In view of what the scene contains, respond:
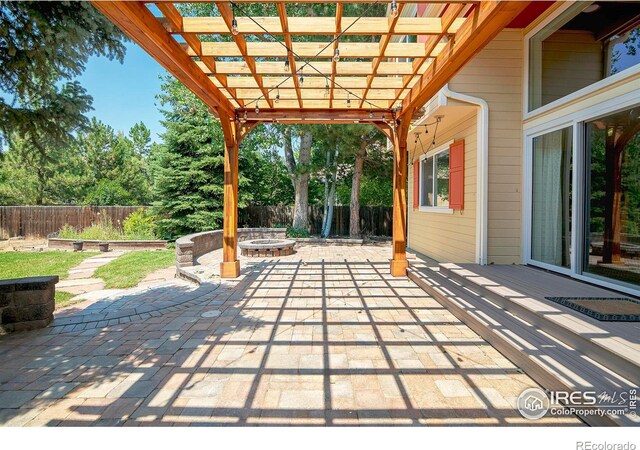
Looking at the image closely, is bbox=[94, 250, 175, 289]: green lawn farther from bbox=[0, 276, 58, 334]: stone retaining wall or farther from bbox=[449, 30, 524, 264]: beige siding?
bbox=[449, 30, 524, 264]: beige siding

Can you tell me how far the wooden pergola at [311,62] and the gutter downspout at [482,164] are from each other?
979 millimetres

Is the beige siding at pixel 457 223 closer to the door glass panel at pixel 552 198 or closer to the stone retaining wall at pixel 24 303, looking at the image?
the door glass panel at pixel 552 198

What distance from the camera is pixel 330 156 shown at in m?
12.9

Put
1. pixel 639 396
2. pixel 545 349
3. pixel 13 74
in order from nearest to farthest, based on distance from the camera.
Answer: pixel 639 396 → pixel 545 349 → pixel 13 74

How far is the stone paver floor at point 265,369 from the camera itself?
2055 millimetres

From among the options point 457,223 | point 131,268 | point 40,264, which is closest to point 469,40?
point 457,223

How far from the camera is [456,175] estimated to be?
609 cm

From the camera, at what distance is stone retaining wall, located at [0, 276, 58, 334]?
3.40m

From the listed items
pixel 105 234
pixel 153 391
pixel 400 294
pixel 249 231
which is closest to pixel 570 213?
pixel 400 294

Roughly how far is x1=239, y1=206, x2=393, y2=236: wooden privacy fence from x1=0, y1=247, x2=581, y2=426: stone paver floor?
9848 mm

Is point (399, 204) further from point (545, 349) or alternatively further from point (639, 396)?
point (639, 396)

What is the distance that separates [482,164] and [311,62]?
3.16 m

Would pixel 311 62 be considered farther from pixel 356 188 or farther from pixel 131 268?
pixel 356 188

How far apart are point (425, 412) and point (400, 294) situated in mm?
2763
